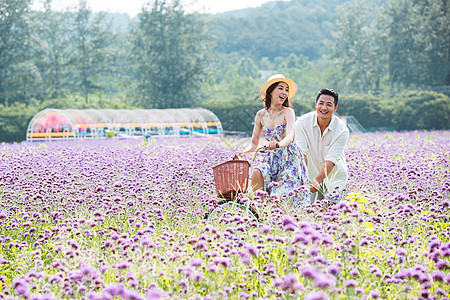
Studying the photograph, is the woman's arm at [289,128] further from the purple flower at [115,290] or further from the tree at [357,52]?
the tree at [357,52]

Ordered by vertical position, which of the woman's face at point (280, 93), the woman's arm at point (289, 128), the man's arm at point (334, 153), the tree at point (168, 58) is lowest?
the man's arm at point (334, 153)

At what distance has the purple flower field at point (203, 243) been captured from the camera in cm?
281

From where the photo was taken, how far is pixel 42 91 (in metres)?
45.8

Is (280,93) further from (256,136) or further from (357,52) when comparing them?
(357,52)

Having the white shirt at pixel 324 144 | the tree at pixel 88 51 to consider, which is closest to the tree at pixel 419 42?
the tree at pixel 88 51

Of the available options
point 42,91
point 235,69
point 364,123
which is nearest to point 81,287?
point 364,123

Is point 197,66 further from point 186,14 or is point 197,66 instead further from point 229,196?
point 229,196

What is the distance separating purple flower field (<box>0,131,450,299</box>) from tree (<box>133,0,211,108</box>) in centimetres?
4070

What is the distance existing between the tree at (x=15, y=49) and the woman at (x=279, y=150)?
4118 cm

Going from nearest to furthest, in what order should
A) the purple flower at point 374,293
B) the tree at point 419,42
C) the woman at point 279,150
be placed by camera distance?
the purple flower at point 374,293, the woman at point 279,150, the tree at point 419,42

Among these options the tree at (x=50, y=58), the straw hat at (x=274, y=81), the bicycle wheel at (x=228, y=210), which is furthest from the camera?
the tree at (x=50, y=58)

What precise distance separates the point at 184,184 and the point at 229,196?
215 centimetres

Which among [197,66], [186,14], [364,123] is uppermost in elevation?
[186,14]

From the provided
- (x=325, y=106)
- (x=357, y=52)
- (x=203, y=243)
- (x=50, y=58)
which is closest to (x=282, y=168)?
(x=325, y=106)
